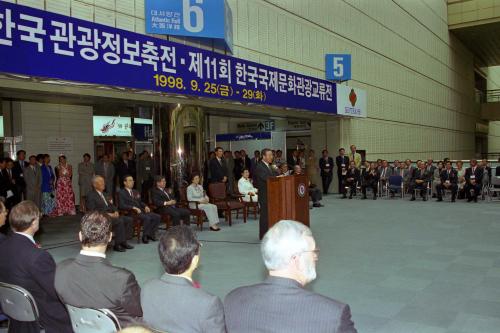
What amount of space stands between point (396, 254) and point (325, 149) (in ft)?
29.2

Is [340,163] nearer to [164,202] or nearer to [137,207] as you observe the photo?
[164,202]

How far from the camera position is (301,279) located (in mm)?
1650

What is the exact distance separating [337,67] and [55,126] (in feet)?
26.8

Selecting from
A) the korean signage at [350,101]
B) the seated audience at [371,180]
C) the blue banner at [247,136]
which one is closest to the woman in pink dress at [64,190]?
the blue banner at [247,136]

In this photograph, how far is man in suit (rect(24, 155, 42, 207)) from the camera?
9141 mm

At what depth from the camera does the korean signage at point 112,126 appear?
42.1 ft

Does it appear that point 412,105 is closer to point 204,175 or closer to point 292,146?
point 292,146

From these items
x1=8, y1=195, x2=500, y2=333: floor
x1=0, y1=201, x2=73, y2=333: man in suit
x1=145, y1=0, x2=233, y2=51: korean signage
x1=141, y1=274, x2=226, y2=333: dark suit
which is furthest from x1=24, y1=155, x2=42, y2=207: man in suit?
x1=141, y1=274, x2=226, y2=333: dark suit

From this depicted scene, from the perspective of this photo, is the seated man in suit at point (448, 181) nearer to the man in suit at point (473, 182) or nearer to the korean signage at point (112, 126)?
the man in suit at point (473, 182)

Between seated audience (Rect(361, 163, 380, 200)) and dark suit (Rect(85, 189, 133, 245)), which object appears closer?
dark suit (Rect(85, 189, 133, 245))

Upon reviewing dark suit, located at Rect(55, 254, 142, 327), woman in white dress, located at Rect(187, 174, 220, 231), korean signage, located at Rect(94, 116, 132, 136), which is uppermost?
korean signage, located at Rect(94, 116, 132, 136)

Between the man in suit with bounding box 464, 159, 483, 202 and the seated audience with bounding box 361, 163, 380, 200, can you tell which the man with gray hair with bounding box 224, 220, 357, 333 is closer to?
the man in suit with bounding box 464, 159, 483, 202

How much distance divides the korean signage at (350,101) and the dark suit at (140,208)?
25.1 feet

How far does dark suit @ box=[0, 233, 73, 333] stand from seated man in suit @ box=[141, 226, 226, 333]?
0.97 meters
